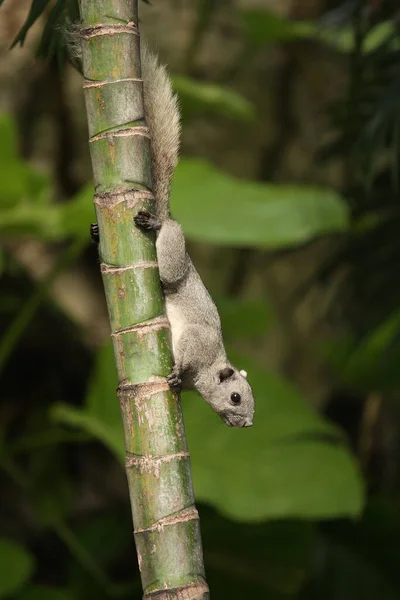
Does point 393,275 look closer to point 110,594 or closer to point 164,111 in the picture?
point 110,594

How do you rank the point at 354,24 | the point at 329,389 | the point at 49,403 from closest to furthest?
the point at 354,24 < the point at 49,403 < the point at 329,389

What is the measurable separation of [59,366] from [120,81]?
7.64 ft

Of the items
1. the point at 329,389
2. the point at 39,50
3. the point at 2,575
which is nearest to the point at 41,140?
the point at 329,389

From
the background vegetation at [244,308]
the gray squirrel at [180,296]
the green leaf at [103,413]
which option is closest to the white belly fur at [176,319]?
the gray squirrel at [180,296]

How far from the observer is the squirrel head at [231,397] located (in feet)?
4.62

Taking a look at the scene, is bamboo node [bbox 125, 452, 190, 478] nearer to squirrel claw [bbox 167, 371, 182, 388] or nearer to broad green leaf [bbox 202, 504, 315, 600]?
squirrel claw [bbox 167, 371, 182, 388]

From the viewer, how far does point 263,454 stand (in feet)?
8.04

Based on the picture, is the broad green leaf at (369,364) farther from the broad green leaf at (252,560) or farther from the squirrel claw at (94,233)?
the squirrel claw at (94,233)

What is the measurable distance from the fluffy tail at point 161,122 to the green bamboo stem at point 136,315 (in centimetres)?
12

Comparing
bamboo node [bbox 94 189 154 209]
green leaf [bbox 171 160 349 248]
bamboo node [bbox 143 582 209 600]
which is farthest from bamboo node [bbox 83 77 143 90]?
green leaf [bbox 171 160 349 248]

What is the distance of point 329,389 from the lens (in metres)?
4.04

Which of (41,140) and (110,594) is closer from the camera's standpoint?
(110,594)

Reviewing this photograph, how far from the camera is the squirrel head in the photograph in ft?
4.62

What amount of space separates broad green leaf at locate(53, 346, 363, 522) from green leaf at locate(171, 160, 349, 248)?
0.49m
